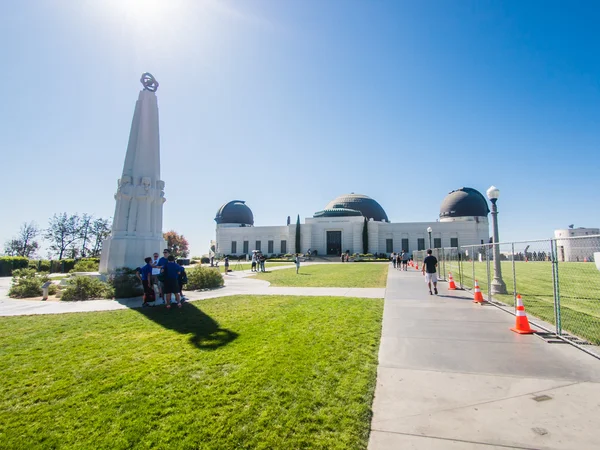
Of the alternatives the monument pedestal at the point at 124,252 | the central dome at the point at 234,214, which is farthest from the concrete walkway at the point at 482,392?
the central dome at the point at 234,214

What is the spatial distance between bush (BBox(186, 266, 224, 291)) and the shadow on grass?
4.14m

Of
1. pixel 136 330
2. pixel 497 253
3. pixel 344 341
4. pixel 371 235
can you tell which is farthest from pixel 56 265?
pixel 371 235

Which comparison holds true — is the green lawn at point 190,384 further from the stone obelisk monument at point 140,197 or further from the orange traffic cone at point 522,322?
the stone obelisk monument at point 140,197

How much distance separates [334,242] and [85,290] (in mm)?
51464

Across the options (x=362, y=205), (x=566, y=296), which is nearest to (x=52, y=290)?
(x=566, y=296)

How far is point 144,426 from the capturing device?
9.39 ft

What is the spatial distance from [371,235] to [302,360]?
55.4 meters

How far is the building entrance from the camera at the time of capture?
59781 mm

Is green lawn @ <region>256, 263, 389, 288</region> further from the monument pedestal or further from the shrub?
the shrub

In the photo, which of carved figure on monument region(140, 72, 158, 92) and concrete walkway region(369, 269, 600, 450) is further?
carved figure on monument region(140, 72, 158, 92)

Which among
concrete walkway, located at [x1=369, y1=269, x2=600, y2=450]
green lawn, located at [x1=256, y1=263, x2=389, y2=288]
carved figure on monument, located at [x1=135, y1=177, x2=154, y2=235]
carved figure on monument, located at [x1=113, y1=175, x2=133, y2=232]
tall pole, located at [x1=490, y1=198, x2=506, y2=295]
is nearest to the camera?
concrete walkway, located at [x1=369, y1=269, x2=600, y2=450]

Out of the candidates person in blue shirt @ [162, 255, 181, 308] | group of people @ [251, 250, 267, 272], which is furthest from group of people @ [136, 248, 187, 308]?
group of people @ [251, 250, 267, 272]

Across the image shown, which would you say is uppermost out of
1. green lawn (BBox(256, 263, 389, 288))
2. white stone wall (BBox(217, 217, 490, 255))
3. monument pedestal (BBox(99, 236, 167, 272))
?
white stone wall (BBox(217, 217, 490, 255))

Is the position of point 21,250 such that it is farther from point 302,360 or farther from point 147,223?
point 302,360
